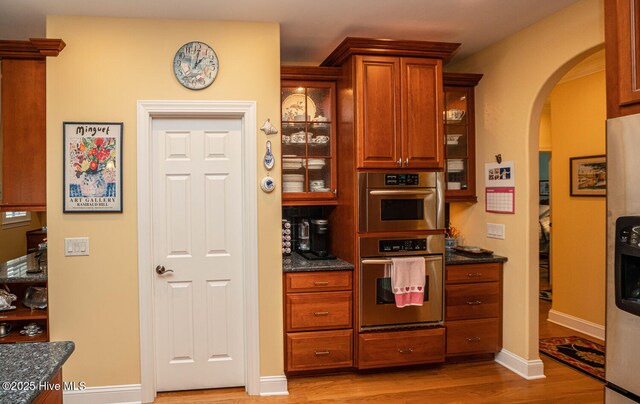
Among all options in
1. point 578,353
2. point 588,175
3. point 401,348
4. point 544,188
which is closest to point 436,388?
point 401,348

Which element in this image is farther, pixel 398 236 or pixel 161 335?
pixel 398 236

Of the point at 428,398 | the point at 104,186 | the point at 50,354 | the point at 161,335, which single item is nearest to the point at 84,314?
the point at 161,335

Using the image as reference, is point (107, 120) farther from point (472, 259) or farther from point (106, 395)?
point (472, 259)

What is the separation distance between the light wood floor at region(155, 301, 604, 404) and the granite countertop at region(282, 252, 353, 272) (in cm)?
88

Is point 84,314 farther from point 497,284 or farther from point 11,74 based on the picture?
point 497,284

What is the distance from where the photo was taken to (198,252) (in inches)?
126

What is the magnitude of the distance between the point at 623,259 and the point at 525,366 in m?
2.02

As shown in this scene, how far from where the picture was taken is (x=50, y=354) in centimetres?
152

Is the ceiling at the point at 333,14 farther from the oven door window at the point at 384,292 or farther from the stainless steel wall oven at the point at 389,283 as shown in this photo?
the oven door window at the point at 384,292

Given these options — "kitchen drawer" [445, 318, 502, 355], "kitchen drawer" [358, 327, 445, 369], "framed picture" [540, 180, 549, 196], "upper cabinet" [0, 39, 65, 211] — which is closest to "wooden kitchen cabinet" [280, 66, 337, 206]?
"kitchen drawer" [358, 327, 445, 369]

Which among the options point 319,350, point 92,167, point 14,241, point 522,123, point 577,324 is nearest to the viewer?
point 92,167

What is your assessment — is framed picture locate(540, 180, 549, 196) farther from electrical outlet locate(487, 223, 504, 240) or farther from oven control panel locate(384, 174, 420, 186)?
oven control panel locate(384, 174, 420, 186)

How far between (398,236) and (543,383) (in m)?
1.57

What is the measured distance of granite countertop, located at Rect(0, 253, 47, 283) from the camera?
294 cm
